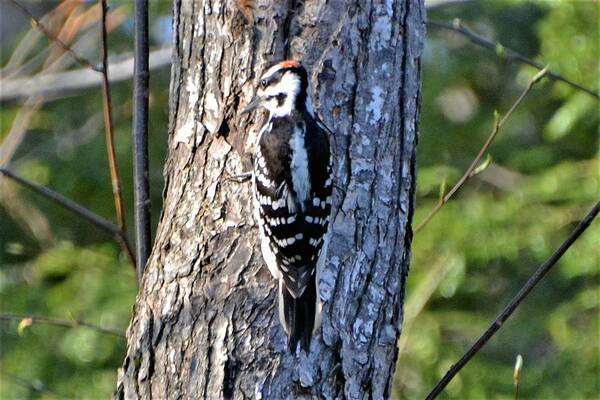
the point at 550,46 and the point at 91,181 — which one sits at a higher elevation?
the point at 550,46

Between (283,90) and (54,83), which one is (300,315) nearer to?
(283,90)

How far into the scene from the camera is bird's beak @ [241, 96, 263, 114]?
3.72 metres

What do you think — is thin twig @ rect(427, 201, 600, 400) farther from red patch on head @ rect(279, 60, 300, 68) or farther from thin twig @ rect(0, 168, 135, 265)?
thin twig @ rect(0, 168, 135, 265)

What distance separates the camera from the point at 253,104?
373 cm

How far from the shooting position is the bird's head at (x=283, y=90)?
3594 millimetres

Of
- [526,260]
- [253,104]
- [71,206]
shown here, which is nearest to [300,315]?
[253,104]

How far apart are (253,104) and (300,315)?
84 cm

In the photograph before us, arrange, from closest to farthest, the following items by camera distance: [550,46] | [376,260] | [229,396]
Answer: [229,396] → [376,260] → [550,46]

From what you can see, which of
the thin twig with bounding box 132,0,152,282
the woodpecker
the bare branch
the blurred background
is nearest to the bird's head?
the woodpecker

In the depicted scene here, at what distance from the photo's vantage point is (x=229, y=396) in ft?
11.0

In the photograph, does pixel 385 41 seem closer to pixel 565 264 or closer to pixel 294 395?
pixel 294 395

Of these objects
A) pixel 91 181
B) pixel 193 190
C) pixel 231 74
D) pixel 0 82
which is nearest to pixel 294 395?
pixel 193 190

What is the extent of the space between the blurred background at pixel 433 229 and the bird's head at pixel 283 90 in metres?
3.12

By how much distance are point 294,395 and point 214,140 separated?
37.5 inches
